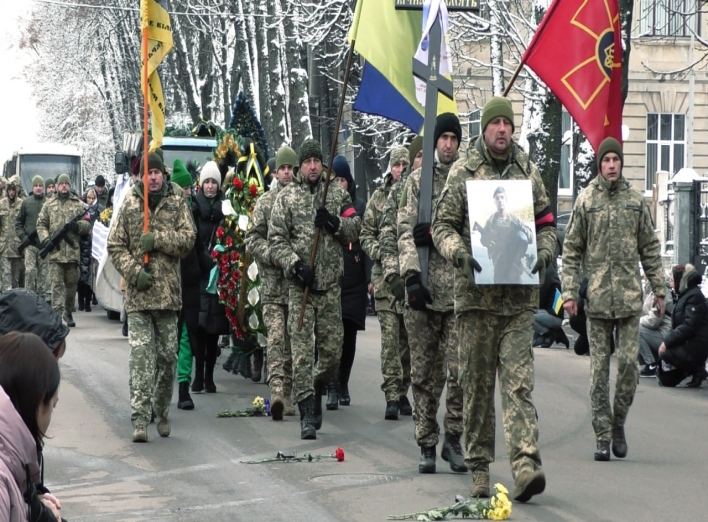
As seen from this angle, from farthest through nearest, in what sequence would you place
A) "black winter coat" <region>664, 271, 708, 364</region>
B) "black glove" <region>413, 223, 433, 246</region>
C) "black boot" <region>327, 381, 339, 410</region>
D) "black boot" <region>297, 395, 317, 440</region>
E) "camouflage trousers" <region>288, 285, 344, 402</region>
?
1. "black winter coat" <region>664, 271, 708, 364</region>
2. "black boot" <region>327, 381, 339, 410</region>
3. "camouflage trousers" <region>288, 285, 344, 402</region>
4. "black boot" <region>297, 395, 317, 440</region>
5. "black glove" <region>413, 223, 433, 246</region>

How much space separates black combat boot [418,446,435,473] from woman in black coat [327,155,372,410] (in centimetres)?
318

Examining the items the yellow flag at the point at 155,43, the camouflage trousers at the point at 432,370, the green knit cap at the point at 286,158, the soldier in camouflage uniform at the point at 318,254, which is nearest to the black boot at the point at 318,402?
the soldier in camouflage uniform at the point at 318,254

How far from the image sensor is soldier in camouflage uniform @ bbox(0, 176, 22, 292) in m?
22.8

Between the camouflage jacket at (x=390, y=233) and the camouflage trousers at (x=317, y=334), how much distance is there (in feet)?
1.77

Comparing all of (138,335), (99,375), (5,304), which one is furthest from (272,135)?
(5,304)

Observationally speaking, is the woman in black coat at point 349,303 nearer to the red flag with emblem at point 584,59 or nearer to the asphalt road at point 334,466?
the asphalt road at point 334,466

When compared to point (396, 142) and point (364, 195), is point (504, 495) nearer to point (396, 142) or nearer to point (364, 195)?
point (396, 142)

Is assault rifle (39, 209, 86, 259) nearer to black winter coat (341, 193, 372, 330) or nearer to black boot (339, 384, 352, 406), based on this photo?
black winter coat (341, 193, 372, 330)

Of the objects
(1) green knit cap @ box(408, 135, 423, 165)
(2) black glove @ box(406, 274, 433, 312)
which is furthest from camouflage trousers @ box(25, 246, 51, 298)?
(2) black glove @ box(406, 274, 433, 312)

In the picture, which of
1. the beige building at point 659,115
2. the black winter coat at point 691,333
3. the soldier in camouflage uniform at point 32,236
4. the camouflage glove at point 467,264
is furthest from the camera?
the beige building at point 659,115

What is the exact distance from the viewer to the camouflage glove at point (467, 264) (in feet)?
25.4

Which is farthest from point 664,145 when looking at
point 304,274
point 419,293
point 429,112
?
point 419,293

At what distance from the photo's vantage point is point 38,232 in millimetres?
20406

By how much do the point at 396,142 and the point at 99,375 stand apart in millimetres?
20025
